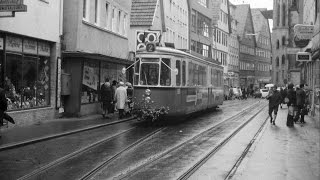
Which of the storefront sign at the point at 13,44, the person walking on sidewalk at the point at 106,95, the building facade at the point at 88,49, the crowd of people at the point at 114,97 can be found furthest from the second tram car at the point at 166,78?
the storefront sign at the point at 13,44

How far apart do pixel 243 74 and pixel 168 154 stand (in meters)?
92.1

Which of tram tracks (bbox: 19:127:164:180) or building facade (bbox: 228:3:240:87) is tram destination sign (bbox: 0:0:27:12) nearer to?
tram tracks (bbox: 19:127:164:180)

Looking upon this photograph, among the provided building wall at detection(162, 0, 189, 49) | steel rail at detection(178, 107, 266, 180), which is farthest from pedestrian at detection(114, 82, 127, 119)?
building wall at detection(162, 0, 189, 49)

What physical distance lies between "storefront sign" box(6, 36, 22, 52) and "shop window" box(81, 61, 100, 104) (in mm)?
5886

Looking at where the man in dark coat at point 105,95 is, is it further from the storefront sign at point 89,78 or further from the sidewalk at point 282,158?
the sidewalk at point 282,158

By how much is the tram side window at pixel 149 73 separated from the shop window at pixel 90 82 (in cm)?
516

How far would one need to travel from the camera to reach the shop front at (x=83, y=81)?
Result: 23.2 metres

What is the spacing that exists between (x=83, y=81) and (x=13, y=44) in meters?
6.54

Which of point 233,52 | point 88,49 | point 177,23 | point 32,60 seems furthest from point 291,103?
point 233,52

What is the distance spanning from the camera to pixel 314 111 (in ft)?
94.5

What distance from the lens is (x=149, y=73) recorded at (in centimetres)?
1966

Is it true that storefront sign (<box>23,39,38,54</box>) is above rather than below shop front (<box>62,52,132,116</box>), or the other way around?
above

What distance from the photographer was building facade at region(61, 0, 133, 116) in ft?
75.8

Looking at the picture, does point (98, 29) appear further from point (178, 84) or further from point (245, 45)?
point (245, 45)
